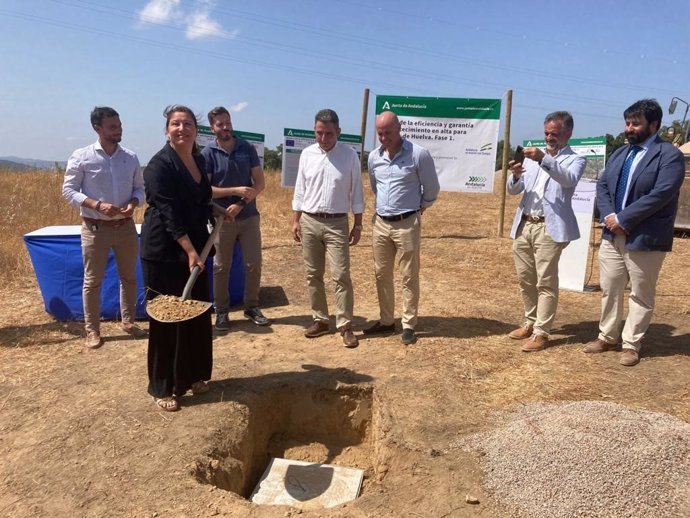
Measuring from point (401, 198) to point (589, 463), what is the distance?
2.53 metres

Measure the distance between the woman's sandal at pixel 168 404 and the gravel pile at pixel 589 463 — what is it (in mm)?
1846

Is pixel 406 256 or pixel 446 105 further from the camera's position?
pixel 446 105

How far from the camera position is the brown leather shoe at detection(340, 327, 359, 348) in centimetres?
465

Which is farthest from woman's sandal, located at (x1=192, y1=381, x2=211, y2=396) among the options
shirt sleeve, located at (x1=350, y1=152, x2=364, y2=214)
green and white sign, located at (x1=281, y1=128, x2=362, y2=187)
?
green and white sign, located at (x1=281, y1=128, x2=362, y2=187)

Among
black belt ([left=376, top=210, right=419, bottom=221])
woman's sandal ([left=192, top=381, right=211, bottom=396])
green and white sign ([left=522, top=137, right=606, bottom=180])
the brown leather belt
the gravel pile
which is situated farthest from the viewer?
green and white sign ([left=522, top=137, right=606, bottom=180])

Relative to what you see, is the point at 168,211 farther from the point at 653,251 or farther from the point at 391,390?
the point at 653,251

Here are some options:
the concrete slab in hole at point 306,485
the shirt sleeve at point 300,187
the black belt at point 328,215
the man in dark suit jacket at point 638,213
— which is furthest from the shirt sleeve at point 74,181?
the man in dark suit jacket at point 638,213

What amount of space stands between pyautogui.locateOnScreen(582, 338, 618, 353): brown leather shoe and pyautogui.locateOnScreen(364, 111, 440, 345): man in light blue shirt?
151 centimetres

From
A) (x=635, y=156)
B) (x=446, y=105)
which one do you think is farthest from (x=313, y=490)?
(x=446, y=105)

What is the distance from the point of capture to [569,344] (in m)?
4.70

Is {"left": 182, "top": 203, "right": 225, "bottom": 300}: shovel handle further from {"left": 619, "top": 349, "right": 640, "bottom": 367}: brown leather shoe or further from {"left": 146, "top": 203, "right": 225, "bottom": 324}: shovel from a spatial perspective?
{"left": 619, "top": 349, "right": 640, "bottom": 367}: brown leather shoe

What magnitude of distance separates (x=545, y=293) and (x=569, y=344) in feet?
1.96

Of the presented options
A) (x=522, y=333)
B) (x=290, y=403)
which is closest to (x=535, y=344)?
(x=522, y=333)

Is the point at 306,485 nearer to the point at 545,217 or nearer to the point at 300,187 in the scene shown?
the point at 300,187
